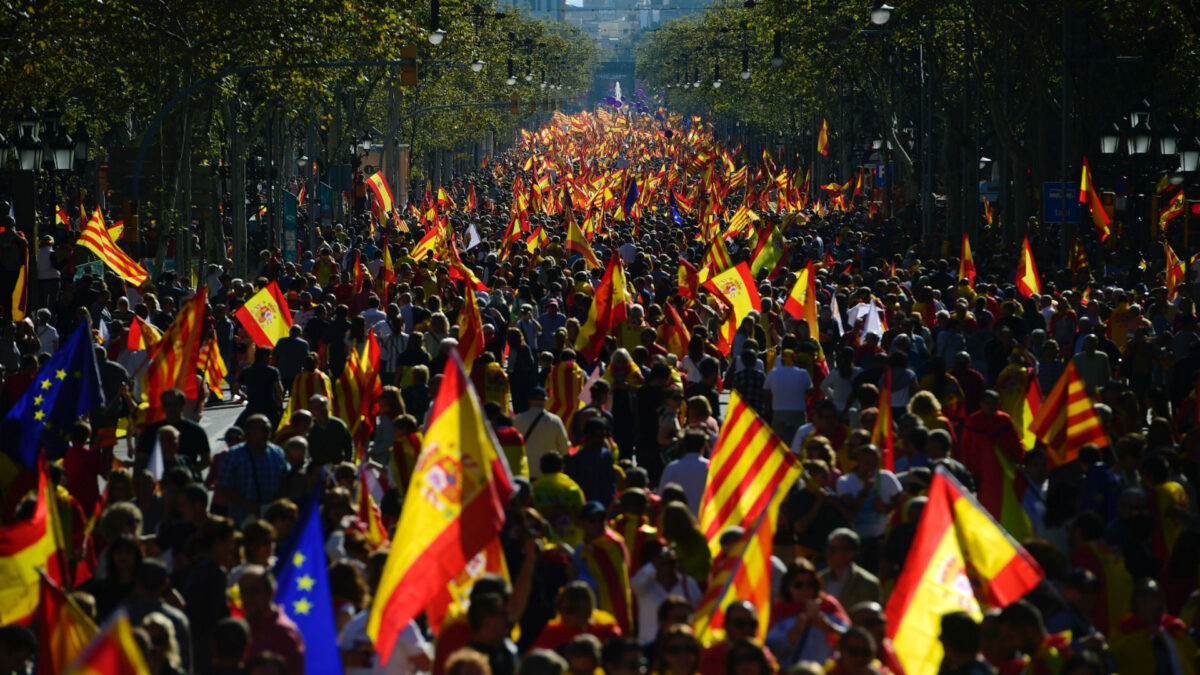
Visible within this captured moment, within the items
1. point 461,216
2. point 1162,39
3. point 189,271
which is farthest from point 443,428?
point 461,216

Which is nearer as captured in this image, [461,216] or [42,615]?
[42,615]

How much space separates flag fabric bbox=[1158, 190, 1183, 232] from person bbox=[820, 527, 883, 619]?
30.5 m

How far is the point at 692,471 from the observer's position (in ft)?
38.8

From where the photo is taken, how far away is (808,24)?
53.0 meters

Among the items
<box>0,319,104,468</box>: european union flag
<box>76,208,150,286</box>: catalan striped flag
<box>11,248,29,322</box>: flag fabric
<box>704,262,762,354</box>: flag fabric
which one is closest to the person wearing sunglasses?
<box>0,319,104,468</box>: european union flag

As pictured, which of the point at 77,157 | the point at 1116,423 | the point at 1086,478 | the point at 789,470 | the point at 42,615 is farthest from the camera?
the point at 77,157

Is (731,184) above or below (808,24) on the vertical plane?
below

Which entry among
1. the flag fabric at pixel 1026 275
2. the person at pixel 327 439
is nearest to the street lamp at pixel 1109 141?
the flag fabric at pixel 1026 275

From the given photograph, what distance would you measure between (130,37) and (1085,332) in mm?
21692

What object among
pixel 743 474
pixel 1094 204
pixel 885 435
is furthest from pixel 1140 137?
pixel 743 474

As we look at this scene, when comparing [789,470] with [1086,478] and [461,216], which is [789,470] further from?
[461,216]

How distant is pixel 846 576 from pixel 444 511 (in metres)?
1.94

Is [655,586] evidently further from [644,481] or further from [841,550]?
[644,481]

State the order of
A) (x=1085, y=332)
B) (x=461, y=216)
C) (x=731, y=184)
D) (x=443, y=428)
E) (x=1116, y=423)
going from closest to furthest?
(x=443, y=428), (x=1116, y=423), (x=1085, y=332), (x=461, y=216), (x=731, y=184)
